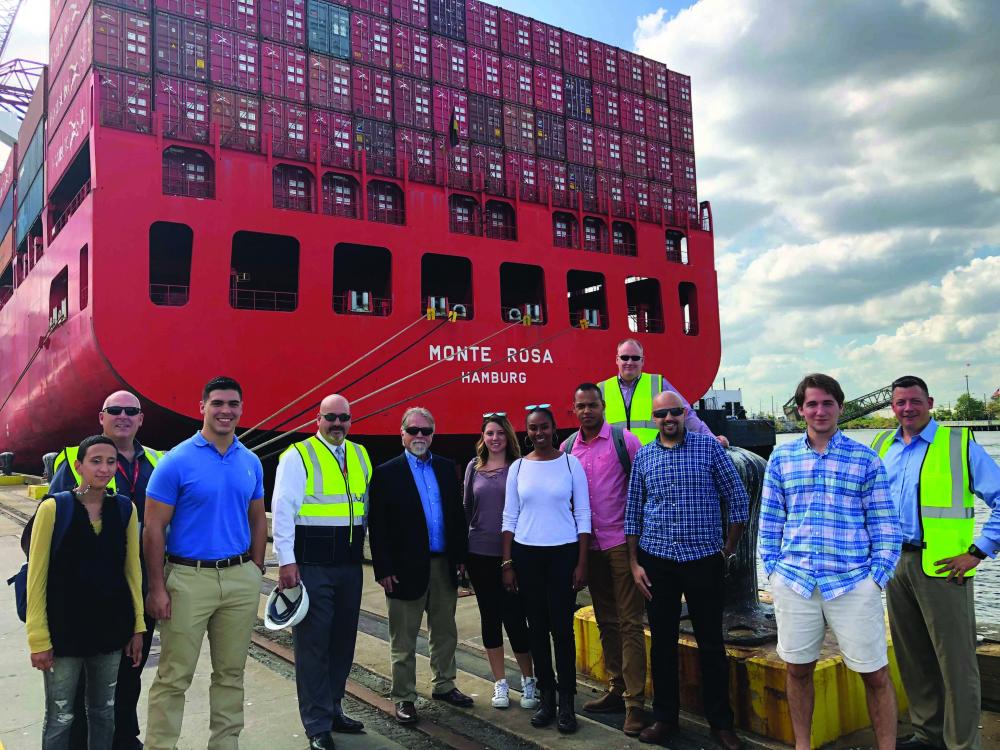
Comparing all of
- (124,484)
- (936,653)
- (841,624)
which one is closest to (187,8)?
(124,484)

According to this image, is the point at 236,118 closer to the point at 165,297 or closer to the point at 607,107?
the point at 165,297

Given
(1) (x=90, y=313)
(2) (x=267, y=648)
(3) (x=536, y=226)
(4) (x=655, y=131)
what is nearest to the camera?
(2) (x=267, y=648)

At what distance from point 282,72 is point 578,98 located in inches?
297

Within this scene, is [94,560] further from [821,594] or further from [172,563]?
[821,594]

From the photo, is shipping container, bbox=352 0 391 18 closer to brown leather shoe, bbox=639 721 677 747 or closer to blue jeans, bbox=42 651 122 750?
blue jeans, bbox=42 651 122 750

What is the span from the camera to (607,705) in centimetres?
405

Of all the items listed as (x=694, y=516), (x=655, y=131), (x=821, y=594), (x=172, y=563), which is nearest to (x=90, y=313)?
(x=172, y=563)

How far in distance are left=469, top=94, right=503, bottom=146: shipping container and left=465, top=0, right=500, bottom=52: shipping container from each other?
1.40 m

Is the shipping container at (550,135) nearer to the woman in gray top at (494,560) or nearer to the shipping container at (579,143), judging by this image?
the shipping container at (579,143)

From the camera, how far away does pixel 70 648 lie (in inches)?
115

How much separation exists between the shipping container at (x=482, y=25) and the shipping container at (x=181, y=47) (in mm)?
5919

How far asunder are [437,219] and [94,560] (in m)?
11.7

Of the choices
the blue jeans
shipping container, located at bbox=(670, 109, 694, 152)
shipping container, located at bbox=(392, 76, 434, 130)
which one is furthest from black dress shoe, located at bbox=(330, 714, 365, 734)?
shipping container, located at bbox=(670, 109, 694, 152)

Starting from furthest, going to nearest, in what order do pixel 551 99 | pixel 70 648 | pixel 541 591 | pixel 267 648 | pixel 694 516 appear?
1. pixel 551 99
2. pixel 267 648
3. pixel 541 591
4. pixel 694 516
5. pixel 70 648
